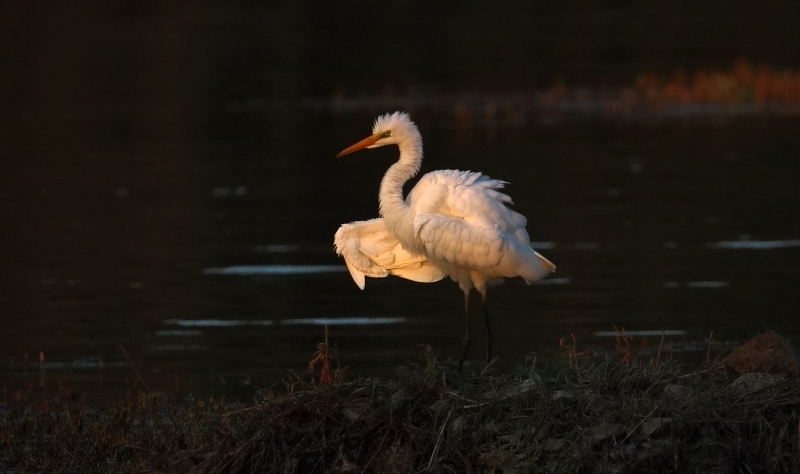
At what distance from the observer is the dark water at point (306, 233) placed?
13.4 m

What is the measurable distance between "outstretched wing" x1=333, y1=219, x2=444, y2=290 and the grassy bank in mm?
1958

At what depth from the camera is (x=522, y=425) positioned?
8094 millimetres

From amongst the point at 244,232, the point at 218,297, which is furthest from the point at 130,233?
the point at 218,297

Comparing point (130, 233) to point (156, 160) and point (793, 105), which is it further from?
point (793, 105)

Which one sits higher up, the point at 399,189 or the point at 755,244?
the point at 399,189

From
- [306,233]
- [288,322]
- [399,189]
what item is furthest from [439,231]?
[306,233]

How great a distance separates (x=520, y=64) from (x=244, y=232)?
22.3 meters

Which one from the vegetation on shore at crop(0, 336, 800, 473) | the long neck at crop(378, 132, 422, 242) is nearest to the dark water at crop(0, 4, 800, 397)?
the long neck at crop(378, 132, 422, 242)

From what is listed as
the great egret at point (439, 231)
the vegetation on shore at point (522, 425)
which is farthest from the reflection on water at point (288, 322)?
the vegetation on shore at point (522, 425)

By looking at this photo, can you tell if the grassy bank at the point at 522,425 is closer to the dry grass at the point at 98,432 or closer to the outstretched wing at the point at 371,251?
the dry grass at the point at 98,432

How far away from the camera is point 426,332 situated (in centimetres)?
1379

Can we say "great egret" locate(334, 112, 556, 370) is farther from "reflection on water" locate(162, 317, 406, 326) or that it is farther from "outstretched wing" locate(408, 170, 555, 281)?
"reflection on water" locate(162, 317, 406, 326)

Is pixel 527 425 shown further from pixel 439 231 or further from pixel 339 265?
pixel 339 265

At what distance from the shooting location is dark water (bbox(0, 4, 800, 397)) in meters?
13.4
